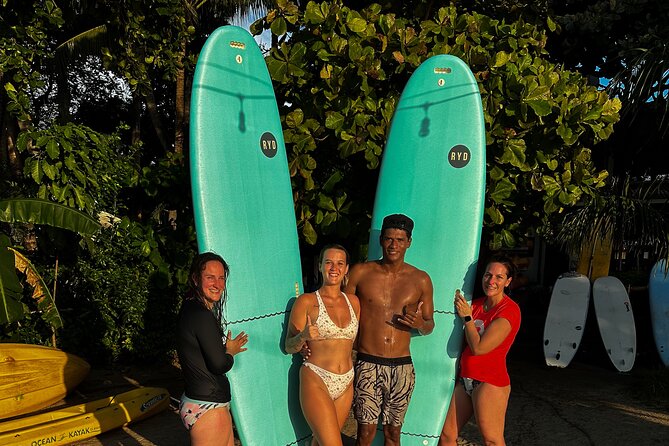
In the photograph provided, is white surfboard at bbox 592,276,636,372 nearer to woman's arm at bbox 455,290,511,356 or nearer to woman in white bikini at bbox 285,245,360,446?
woman's arm at bbox 455,290,511,356

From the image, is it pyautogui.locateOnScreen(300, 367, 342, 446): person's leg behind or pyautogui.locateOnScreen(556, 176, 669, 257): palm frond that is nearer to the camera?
pyautogui.locateOnScreen(300, 367, 342, 446): person's leg behind

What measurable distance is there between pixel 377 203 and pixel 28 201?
311cm

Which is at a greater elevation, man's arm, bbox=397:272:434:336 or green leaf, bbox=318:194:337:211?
green leaf, bbox=318:194:337:211

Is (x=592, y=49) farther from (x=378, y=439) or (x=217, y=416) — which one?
(x=217, y=416)

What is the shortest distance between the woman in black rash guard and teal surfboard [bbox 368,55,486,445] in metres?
1.46

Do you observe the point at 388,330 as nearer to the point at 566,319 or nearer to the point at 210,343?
the point at 210,343

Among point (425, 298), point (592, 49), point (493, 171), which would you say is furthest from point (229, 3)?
point (425, 298)

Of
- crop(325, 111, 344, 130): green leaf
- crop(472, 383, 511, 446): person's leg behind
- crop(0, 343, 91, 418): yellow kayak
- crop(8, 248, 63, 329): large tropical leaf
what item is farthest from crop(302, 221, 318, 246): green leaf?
crop(0, 343, 91, 418): yellow kayak

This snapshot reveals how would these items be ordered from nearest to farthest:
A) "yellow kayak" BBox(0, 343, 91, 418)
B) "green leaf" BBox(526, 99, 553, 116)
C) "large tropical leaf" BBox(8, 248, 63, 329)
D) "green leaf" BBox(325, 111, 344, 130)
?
"green leaf" BBox(526, 99, 553, 116) < "green leaf" BBox(325, 111, 344, 130) < "yellow kayak" BBox(0, 343, 91, 418) < "large tropical leaf" BBox(8, 248, 63, 329)

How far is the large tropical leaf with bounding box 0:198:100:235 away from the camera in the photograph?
500 cm

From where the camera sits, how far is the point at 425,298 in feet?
10.5

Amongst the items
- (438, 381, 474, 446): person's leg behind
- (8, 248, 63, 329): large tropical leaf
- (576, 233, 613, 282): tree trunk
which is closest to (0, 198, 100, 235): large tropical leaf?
(8, 248, 63, 329): large tropical leaf

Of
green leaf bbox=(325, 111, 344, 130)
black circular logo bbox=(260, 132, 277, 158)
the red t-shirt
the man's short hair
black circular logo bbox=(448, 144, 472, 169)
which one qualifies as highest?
green leaf bbox=(325, 111, 344, 130)

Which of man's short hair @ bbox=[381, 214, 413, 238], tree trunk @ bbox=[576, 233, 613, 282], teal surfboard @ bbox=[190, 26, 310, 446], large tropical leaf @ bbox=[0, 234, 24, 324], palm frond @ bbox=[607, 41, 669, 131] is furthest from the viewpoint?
tree trunk @ bbox=[576, 233, 613, 282]
